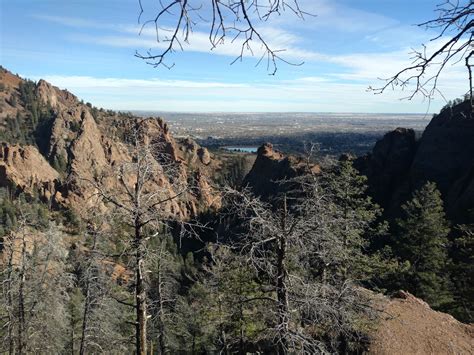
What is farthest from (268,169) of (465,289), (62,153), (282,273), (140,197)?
(140,197)

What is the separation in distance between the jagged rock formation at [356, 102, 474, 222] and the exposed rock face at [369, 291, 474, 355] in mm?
28731

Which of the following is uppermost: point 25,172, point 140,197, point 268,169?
point 140,197

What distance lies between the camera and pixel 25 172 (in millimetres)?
76250

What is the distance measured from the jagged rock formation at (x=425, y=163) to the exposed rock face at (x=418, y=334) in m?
28.7

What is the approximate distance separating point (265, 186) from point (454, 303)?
44.4m

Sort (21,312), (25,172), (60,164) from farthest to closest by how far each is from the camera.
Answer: (60,164) → (25,172) → (21,312)

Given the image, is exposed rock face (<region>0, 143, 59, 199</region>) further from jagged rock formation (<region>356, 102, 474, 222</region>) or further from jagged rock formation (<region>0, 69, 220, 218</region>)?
jagged rock formation (<region>356, 102, 474, 222</region>)

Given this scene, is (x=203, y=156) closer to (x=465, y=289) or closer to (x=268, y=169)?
(x=268, y=169)

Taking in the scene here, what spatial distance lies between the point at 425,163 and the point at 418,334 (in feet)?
128

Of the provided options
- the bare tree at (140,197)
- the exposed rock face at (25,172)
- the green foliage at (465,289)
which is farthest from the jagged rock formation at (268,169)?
the bare tree at (140,197)

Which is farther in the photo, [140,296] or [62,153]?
[62,153]

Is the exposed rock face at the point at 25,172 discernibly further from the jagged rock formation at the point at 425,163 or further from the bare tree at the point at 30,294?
the bare tree at the point at 30,294

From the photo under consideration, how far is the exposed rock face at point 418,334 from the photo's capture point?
13758 mm

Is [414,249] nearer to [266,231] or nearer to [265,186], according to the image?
[266,231]
